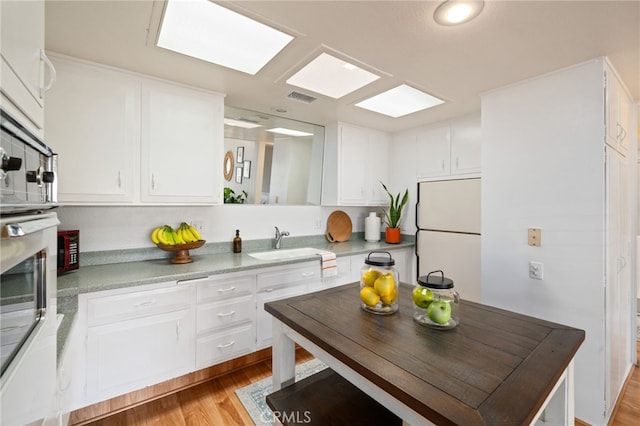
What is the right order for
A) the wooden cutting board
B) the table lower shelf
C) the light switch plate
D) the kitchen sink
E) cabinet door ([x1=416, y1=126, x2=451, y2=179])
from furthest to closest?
the wooden cutting board
cabinet door ([x1=416, y1=126, x2=451, y2=179])
the kitchen sink
the light switch plate
the table lower shelf

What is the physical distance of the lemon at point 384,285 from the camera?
1214mm

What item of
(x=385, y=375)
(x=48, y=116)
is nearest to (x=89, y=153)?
(x=48, y=116)

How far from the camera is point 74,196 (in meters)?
1.80

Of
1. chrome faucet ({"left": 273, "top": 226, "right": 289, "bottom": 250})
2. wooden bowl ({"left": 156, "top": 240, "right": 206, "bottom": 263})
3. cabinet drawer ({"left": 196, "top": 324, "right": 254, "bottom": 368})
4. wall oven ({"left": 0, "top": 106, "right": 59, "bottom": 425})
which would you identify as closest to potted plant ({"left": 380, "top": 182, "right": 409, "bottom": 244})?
chrome faucet ({"left": 273, "top": 226, "right": 289, "bottom": 250})

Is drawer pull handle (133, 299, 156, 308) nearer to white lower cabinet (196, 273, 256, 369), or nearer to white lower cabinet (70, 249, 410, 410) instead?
white lower cabinet (70, 249, 410, 410)

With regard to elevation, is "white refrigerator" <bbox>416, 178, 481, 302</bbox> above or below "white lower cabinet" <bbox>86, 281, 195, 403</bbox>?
above

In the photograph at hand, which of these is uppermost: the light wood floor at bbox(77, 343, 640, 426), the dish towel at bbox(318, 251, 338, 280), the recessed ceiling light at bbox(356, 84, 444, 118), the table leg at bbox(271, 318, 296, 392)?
the recessed ceiling light at bbox(356, 84, 444, 118)

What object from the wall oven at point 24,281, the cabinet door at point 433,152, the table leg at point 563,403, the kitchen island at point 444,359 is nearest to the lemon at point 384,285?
the kitchen island at point 444,359

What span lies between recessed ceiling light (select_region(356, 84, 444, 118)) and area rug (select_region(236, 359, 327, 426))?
7.70ft

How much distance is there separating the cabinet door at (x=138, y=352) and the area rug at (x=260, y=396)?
44cm

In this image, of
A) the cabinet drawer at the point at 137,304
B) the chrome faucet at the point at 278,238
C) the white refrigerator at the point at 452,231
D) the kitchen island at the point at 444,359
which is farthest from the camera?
the chrome faucet at the point at 278,238

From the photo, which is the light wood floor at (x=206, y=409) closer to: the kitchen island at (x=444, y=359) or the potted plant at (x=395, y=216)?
the kitchen island at (x=444, y=359)

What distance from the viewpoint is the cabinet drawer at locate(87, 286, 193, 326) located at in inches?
65.2

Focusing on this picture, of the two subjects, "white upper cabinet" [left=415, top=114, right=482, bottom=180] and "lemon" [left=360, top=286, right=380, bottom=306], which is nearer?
"lemon" [left=360, top=286, right=380, bottom=306]
